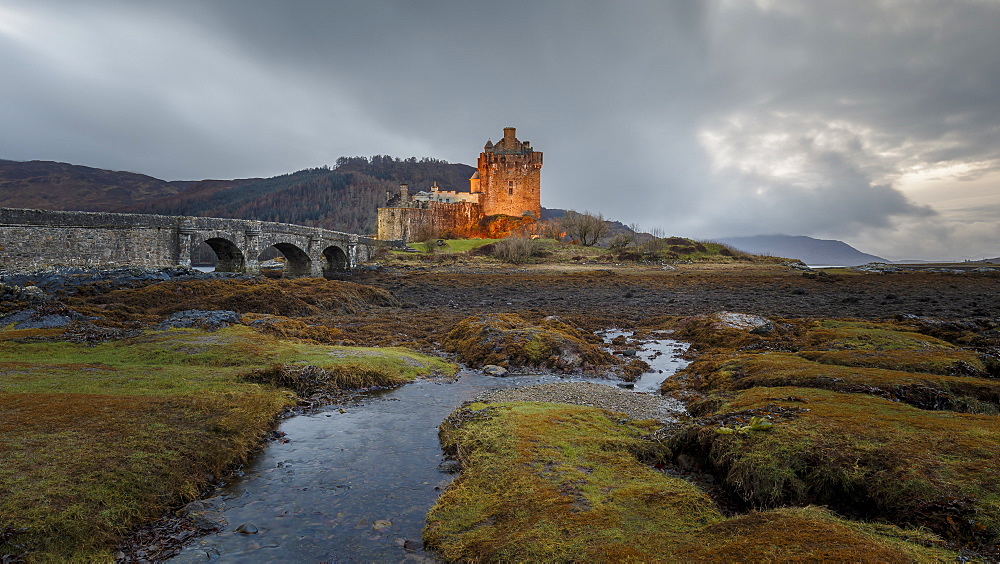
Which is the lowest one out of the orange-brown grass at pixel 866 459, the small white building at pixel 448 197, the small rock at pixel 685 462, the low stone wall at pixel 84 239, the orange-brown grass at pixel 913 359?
the small rock at pixel 685 462

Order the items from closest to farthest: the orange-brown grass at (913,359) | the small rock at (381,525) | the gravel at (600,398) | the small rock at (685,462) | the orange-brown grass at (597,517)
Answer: the orange-brown grass at (597,517) < the small rock at (381,525) < the small rock at (685,462) < the orange-brown grass at (913,359) < the gravel at (600,398)

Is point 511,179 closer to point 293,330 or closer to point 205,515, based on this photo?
point 293,330

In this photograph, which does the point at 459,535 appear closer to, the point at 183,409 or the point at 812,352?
the point at 183,409

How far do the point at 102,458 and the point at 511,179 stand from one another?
101 m

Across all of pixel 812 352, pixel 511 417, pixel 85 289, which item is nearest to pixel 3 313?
pixel 85 289

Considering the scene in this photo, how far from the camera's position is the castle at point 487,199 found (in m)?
98.2

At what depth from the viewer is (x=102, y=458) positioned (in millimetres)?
6000

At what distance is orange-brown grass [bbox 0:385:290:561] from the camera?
4758mm

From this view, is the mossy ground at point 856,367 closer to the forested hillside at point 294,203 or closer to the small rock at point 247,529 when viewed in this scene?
the small rock at point 247,529

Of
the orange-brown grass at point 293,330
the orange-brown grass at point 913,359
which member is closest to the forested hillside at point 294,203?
the orange-brown grass at point 293,330

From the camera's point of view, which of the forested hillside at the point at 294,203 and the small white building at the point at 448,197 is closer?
the small white building at the point at 448,197

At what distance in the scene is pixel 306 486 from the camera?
6770 millimetres

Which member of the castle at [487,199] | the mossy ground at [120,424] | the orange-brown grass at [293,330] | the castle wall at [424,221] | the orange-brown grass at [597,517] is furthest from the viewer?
the castle at [487,199]

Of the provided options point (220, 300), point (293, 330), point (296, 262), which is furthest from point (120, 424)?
point (296, 262)
